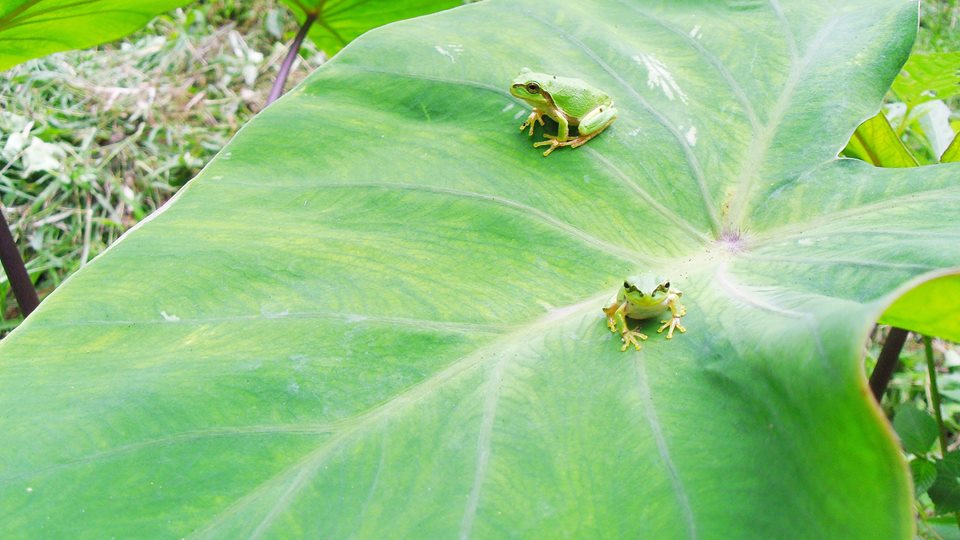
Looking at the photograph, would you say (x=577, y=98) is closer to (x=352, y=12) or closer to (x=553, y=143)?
(x=553, y=143)

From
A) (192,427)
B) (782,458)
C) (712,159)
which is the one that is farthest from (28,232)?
(782,458)

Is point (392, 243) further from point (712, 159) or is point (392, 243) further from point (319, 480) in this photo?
point (712, 159)

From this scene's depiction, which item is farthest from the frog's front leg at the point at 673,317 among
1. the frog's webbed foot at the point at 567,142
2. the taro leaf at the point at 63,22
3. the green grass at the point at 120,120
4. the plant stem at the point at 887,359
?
the green grass at the point at 120,120

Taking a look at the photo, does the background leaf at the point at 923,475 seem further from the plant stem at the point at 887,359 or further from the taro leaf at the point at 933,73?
the taro leaf at the point at 933,73

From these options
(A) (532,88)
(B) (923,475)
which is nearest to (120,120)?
(A) (532,88)

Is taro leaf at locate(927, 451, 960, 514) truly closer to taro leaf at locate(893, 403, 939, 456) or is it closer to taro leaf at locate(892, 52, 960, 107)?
taro leaf at locate(893, 403, 939, 456)
